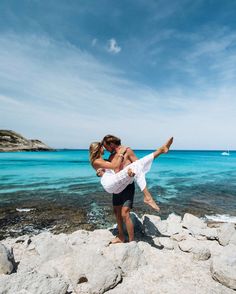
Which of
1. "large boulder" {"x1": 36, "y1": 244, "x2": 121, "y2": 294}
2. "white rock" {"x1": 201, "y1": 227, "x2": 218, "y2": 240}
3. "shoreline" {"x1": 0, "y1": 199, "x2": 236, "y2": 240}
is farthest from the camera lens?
"shoreline" {"x1": 0, "y1": 199, "x2": 236, "y2": 240}

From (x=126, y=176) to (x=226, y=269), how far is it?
2.59m

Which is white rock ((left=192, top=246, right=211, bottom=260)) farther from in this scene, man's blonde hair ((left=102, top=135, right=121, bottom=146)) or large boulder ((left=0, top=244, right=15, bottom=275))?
large boulder ((left=0, top=244, right=15, bottom=275))

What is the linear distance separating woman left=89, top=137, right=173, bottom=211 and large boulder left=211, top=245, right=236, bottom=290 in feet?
5.01

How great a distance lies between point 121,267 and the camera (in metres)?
5.03

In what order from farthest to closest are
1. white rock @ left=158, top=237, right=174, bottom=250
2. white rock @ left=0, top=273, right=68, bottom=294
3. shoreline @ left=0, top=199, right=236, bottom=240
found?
shoreline @ left=0, top=199, right=236, bottom=240 → white rock @ left=158, top=237, right=174, bottom=250 → white rock @ left=0, top=273, right=68, bottom=294

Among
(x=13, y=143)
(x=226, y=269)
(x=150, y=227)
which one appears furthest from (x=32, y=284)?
(x=13, y=143)

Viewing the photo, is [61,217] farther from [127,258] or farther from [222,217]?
[222,217]

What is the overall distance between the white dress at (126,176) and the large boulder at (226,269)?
2.04m

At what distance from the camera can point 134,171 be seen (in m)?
5.40

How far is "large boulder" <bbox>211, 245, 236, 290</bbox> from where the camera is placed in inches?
178

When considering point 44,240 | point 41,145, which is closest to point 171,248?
point 44,240

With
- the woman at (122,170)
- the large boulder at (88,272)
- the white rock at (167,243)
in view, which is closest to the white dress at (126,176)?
the woman at (122,170)

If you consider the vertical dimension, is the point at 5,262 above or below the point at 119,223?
below

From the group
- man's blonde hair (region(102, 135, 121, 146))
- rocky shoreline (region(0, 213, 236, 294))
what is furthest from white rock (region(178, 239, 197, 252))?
man's blonde hair (region(102, 135, 121, 146))
